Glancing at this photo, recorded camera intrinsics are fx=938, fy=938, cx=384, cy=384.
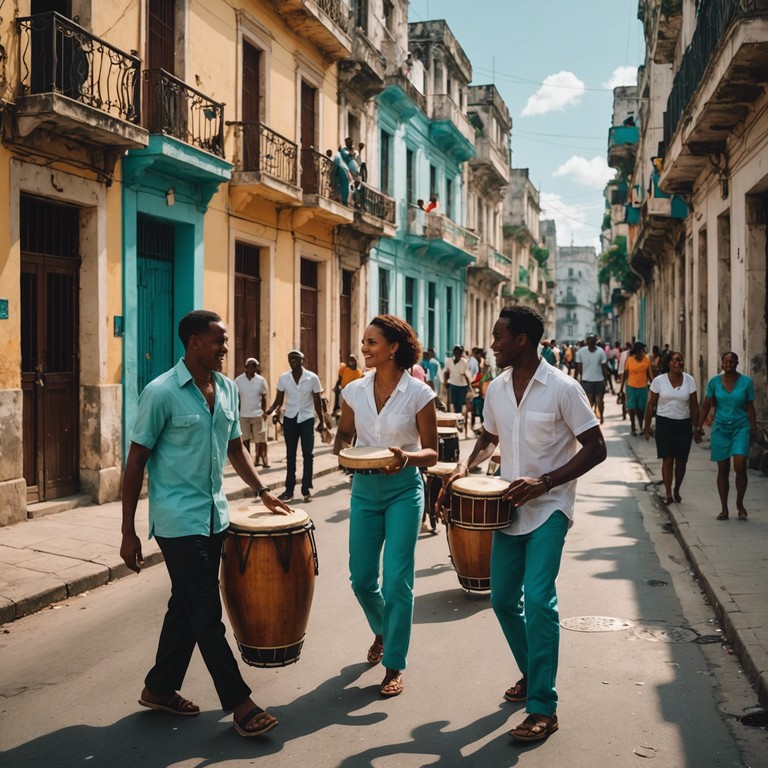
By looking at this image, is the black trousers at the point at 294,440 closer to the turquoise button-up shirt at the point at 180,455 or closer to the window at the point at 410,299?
the turquoise button-up shirt at the point at 180,455

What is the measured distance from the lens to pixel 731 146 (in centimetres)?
1459

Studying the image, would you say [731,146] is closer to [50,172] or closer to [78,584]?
[50,172]

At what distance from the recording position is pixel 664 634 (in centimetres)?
Result: 575

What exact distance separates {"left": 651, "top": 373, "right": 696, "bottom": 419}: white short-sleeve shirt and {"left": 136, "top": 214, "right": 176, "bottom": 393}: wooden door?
257 inches

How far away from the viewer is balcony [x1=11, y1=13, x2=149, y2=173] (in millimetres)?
9336

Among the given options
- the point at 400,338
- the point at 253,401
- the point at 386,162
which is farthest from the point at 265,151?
the point at 400,338

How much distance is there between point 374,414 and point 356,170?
15370 millimetres

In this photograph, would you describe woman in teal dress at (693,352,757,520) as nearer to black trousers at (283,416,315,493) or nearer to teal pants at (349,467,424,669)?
black trousers at (283,416,315,493)

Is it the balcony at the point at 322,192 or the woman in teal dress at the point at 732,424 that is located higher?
the balcony at the point at 322,192

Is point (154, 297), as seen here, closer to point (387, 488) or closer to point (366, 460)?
point (387, 488)

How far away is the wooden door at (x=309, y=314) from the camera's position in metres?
19.0

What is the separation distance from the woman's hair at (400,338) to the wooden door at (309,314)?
45.9ft

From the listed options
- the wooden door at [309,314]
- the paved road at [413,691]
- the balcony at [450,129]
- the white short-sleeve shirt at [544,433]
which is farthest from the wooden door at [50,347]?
the balcony at [450,129]

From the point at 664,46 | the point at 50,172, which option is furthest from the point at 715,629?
the point at 664,46
